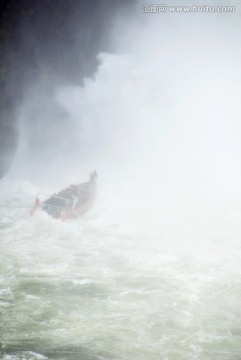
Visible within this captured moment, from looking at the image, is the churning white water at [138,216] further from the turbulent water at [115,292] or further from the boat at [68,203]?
the boat at [68,203]

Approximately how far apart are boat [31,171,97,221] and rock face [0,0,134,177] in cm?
575

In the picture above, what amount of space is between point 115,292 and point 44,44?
19.6 metres

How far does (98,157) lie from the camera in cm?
3328

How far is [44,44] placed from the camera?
79.5 ft

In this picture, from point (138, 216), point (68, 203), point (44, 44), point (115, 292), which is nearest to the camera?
point (115, 292)

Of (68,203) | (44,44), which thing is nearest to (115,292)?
(68,203)

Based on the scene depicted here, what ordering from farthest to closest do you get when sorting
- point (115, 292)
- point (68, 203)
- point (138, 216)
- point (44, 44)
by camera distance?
point (44, 44) < point (138, 216) < point (68, 203) < point (115, 292)

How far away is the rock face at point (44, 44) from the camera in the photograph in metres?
19.7

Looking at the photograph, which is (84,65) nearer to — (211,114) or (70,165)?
(70,165)

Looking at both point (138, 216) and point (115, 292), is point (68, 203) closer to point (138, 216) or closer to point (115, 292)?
point (138, 216)

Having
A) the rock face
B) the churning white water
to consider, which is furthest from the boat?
the rock face

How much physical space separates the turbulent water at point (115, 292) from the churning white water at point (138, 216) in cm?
5

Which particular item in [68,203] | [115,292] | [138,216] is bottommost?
[115,292]

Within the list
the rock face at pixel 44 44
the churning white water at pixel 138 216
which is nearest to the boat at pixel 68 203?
the churning white water at pixel 138 216
